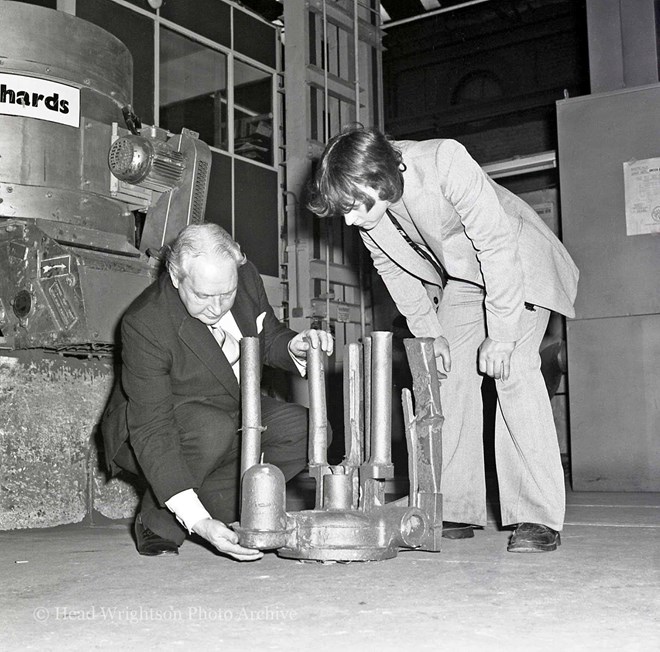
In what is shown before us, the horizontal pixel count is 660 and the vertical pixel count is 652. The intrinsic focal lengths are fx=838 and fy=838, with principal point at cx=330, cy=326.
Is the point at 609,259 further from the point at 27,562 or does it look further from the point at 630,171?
the point at 27,562

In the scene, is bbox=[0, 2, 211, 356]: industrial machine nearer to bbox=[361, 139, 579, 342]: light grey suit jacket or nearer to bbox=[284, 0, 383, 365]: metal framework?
bbox=[361, 139, 579, 342]: light grey suit jacket

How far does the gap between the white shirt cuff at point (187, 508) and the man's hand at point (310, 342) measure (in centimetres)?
45

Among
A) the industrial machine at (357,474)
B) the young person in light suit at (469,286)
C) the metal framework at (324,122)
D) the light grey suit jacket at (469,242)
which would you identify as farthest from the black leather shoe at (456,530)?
the metal framework at (324,122)

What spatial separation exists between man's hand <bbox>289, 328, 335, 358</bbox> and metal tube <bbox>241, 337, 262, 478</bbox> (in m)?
0.15

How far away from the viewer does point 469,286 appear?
2350mm

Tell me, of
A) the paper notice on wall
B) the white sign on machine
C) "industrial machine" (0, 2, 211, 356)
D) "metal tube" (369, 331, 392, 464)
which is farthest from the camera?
the paper notice on wall

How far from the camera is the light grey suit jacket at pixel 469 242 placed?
80.7 inches

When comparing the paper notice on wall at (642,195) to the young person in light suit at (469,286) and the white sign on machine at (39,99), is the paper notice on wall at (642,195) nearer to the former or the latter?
the young person in light suit at (469,286)

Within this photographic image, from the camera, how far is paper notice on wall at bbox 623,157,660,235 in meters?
4.39

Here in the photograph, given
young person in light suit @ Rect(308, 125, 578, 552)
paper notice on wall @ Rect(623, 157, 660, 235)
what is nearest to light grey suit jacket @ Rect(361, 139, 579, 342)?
young person in light suit @ Rect(308, 125, 578, 552)

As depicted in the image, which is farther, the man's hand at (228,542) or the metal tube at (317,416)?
the metal tube at (317,416)

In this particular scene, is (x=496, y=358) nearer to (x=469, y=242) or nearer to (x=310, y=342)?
(x=469, y=242)

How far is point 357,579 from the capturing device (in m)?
1.73

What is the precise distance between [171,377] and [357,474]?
0.61 meters
